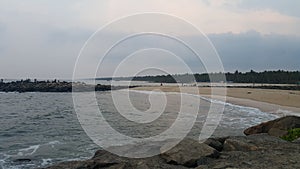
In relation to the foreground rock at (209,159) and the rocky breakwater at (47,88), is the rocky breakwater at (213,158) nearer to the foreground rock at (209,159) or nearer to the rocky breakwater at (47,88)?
the foreground rock at (209,159)

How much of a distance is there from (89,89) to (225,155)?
3295 inches

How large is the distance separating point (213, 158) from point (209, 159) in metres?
0.17

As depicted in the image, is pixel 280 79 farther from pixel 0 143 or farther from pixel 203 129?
pixel 0 143

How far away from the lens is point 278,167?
21.4 ft

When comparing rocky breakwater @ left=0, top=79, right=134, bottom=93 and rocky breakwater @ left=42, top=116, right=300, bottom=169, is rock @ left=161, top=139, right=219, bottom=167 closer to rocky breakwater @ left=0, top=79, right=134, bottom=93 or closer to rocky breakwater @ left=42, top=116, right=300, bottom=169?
rocky breakwater @ left=42, top=116, right=300, bottom=169

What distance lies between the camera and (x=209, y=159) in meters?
7.64

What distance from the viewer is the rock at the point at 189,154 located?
7473mm

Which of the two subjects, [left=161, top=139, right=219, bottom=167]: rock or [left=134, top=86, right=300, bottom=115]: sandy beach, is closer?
[left=161, top=139, right=219, bottom=167]: rock

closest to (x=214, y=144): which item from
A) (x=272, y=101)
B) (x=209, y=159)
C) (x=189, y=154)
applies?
(x=209, y=159)

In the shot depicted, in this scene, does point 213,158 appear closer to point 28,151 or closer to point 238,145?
point 238,145

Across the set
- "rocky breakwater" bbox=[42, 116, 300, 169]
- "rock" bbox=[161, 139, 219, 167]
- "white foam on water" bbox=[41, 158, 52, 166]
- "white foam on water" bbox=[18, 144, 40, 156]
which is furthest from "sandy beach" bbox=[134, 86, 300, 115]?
"white foam on water" bbox=[41, 158, 52, 166]

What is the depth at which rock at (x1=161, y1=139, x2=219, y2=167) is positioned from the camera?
747 cm

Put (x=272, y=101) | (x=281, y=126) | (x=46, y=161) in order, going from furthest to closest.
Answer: (x=272, y=101) < (x=281, y=126) < (x=46, y=161)

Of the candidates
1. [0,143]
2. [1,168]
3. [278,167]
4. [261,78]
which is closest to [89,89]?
[261,78]
